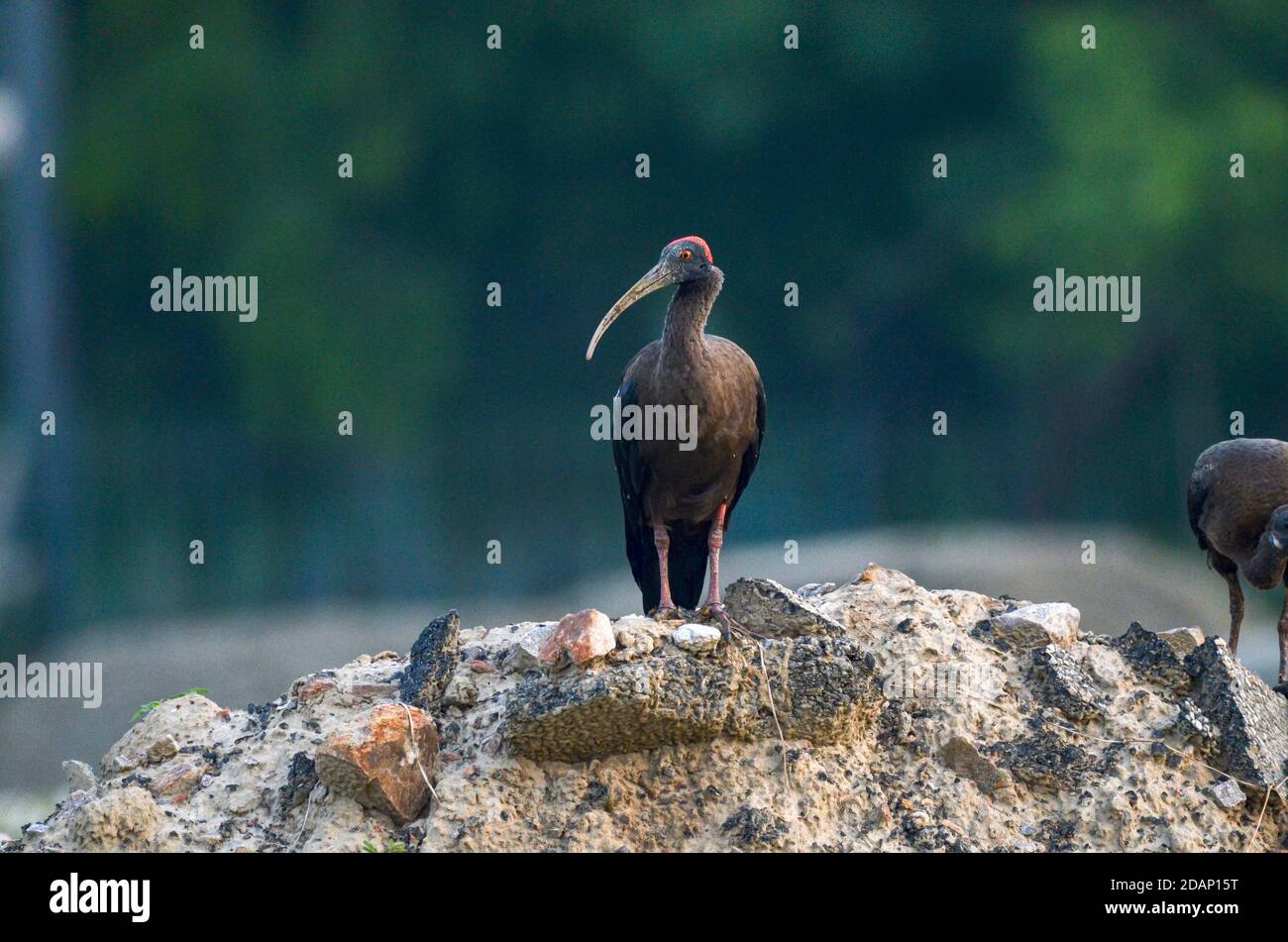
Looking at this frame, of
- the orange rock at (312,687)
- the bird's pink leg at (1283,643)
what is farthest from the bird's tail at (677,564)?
the bird's pink leg at (1283,643)

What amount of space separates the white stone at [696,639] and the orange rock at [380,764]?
2.99 feet

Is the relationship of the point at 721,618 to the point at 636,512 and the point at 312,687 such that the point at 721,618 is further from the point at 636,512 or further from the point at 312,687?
the point at 312,687

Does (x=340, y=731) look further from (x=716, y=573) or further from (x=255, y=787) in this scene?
(x=716, y=573)

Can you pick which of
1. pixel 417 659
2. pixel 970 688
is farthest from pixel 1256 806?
pixel 417 659

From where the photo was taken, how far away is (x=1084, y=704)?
5980mm

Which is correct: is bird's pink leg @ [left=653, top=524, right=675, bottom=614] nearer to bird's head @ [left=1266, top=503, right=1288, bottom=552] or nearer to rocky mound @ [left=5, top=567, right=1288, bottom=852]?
rocky mound @ [left=5, top=567, right=1288, bottom=852]

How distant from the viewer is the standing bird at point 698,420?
257 inches

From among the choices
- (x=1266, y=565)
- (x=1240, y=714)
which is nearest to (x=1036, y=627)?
(x=1240, y=714)

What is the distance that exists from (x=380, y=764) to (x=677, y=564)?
1983mm

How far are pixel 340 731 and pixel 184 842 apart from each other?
61 centimetres

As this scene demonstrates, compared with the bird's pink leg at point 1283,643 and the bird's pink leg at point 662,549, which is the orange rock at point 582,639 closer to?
the bird's pink leg at point 662,549

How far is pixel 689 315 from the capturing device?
661 centimetres

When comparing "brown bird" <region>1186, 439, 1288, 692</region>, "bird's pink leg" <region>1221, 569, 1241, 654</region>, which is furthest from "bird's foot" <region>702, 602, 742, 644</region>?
"bird's pink leg" <region>1221, 569, 1241, 654</region>

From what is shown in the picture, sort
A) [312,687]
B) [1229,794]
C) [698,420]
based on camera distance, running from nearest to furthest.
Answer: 1. [1229,794]
2. [312,687]
3. [698,420]
